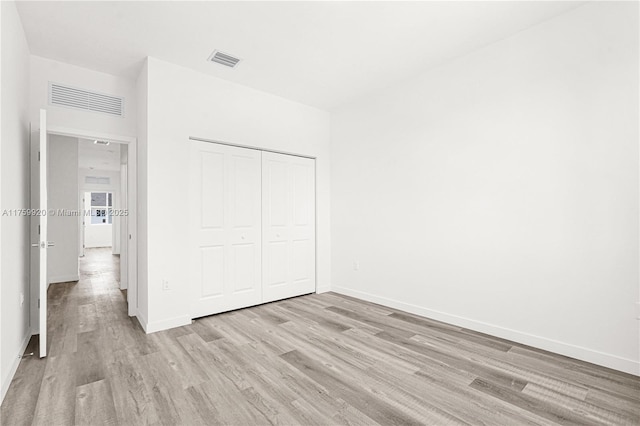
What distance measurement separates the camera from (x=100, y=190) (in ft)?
37.6

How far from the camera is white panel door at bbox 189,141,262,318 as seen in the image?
3664mm

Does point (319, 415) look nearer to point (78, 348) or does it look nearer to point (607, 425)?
point (607, 425)

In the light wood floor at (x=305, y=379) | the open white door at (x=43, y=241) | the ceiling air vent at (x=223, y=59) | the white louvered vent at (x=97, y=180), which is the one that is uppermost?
the ceiling air vent at (x=223, y=59)

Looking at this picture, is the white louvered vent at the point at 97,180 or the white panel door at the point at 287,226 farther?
the white louvered vent at the point at 97,180

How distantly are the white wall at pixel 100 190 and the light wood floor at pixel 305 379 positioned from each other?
9413 millimetres

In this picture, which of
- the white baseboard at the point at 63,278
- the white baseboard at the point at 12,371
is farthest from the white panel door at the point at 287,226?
the white baseboard at the point at 63,278

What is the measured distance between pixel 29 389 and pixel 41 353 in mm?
552

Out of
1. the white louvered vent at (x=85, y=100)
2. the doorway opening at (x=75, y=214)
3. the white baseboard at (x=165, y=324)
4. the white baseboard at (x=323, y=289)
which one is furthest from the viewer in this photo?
the white baseboard at (x=323, y=289)

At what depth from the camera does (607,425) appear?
178 centimetres

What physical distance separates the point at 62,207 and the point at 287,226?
4629mm

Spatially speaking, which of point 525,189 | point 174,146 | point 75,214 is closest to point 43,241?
point 174,146

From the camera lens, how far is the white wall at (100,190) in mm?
10977

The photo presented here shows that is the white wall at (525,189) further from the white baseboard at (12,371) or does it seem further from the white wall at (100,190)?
the white wall at (100,190)

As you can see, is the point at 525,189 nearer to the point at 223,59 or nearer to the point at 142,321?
the point at 223,59
